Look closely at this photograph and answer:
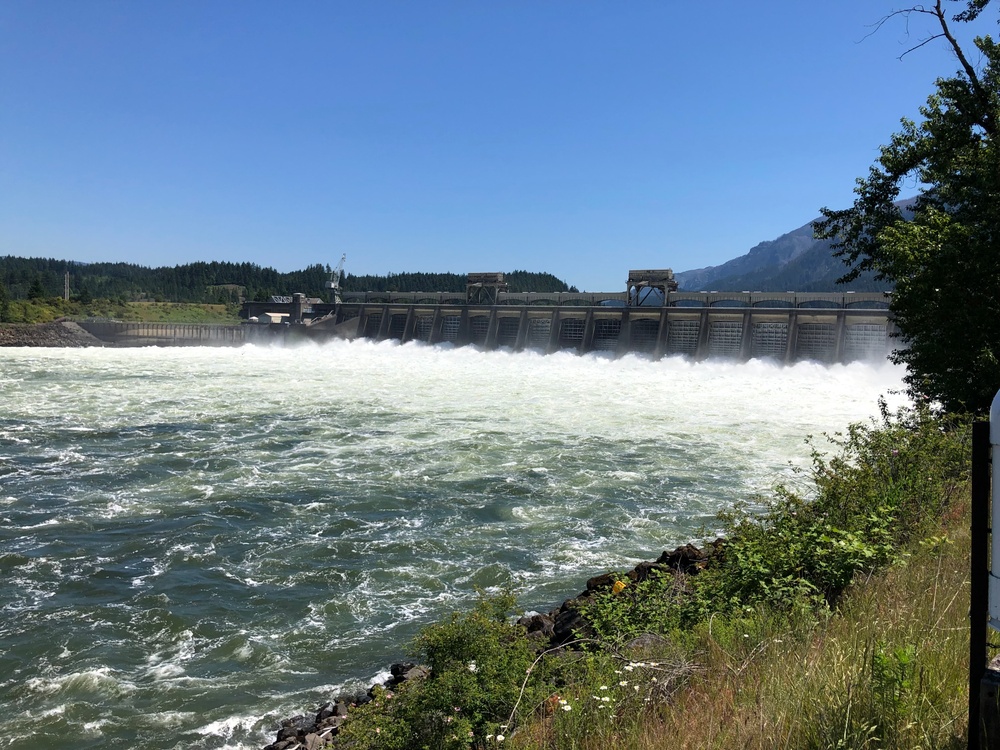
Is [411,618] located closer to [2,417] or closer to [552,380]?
[2,417]

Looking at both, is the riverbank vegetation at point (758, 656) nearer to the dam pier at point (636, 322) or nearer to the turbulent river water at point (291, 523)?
the turbulent river water at point (291, 523)

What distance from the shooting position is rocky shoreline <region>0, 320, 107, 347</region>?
65312 mm

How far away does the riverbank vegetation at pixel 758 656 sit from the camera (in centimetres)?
331

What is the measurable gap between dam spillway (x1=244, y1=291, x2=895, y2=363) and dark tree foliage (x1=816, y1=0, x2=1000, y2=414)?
51.3ft

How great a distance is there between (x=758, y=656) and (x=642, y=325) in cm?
4373

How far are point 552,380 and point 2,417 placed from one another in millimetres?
23010

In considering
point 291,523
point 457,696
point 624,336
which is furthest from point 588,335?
point 457,696

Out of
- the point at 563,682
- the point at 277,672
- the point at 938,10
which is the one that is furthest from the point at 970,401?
the point at 277,672

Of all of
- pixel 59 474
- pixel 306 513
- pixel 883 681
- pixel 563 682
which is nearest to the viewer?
pixel 883 681

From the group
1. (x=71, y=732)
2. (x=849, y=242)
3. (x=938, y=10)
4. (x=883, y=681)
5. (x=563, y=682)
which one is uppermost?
(x=938, y=10)

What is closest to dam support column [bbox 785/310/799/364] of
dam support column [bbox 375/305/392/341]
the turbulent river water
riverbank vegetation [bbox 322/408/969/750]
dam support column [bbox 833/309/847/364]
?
dam support column [bbox 833/309/847/364]

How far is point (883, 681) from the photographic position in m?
3.15

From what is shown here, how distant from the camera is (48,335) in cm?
6631

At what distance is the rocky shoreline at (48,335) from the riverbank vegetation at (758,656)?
233 ft
